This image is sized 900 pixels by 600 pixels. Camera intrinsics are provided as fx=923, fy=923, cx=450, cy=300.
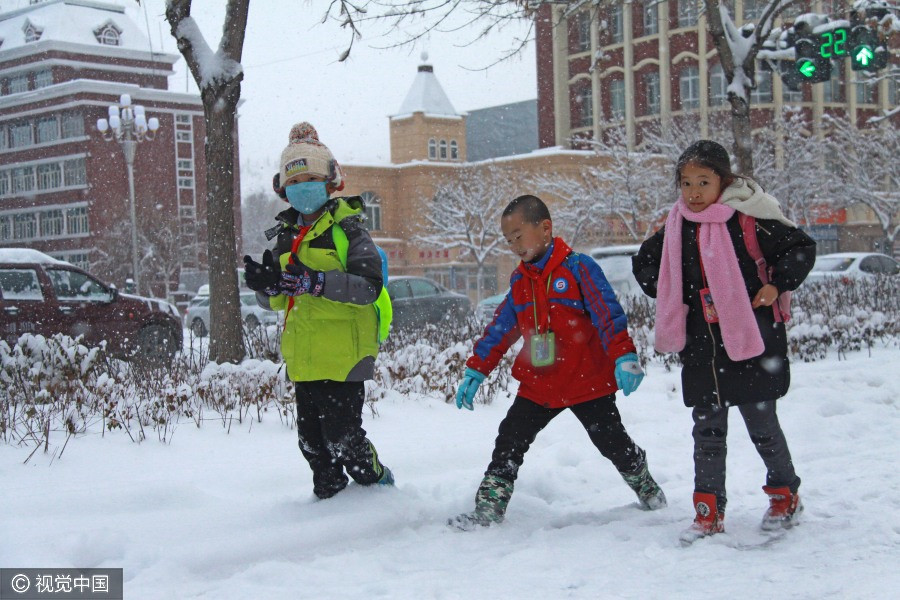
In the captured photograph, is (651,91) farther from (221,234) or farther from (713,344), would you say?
(713,344)

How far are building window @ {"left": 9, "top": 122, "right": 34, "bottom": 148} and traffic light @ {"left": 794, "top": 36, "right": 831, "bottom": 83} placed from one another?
5009 cm

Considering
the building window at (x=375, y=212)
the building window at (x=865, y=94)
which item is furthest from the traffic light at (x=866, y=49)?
the building window at (x=865, y=94)

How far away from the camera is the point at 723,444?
3836mm

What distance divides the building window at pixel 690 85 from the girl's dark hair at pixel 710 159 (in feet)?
144

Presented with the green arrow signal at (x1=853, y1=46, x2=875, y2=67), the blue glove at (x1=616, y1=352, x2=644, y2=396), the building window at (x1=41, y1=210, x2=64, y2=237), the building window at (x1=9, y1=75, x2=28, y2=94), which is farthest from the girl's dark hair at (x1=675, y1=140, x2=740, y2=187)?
the building window at (x1=41, y1=210, x2=64, y2=237)

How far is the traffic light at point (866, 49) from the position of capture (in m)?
11.6

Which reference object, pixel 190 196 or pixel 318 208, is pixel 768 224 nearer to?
pixel 318 208

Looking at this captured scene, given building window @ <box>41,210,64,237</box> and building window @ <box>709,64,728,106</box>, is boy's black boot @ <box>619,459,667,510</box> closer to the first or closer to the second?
building window @ <box>709,64,728,106</box>

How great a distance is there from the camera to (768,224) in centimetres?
374

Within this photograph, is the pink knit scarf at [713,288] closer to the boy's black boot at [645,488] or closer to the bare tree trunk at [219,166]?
the boy's black boot at [645,488]

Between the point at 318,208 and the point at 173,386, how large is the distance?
2.89 m

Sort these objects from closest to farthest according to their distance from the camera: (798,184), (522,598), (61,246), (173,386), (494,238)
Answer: (522,598), (173,386), (798,184), (494,238), (61,246)

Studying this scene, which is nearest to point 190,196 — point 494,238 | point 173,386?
point 494,238

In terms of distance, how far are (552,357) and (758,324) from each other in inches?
33.7
